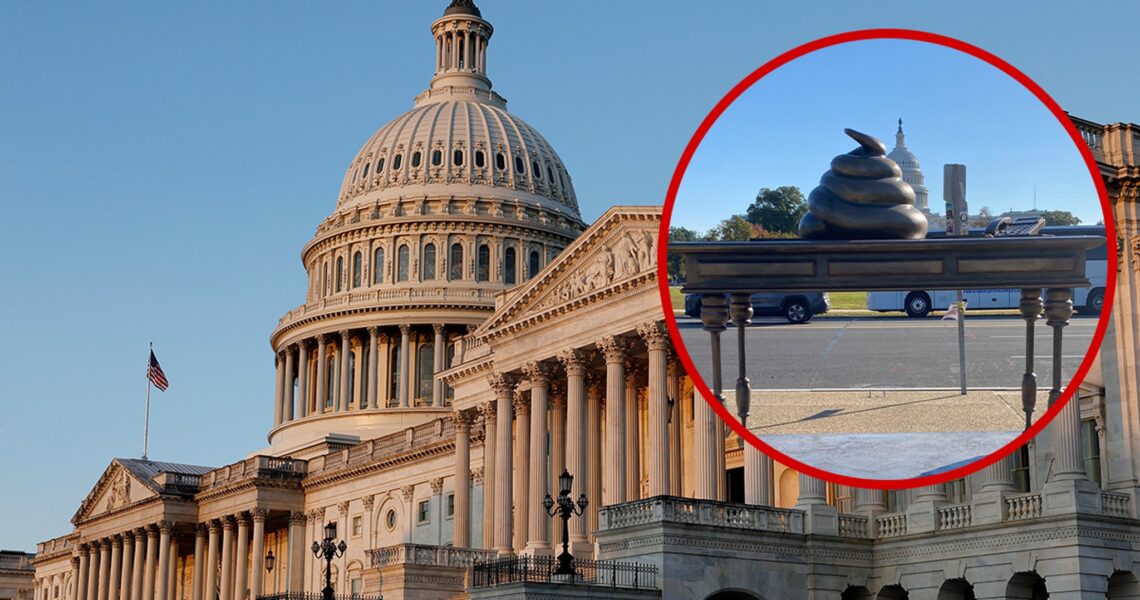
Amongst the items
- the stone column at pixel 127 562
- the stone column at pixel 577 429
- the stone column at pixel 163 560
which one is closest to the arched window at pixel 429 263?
the stone column at pixel 163 560

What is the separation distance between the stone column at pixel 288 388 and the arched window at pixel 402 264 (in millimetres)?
11051

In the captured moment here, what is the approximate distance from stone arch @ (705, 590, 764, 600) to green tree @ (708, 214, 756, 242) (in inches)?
737

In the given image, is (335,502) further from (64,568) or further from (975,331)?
(975,331)

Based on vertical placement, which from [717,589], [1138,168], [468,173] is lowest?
[717,589]

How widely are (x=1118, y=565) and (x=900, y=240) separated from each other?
1861cm

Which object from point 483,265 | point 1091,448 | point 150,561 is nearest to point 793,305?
point 1091,448

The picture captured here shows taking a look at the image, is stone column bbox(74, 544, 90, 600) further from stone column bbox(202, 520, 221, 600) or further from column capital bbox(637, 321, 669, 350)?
column capital bbox(637, 321, 669, 350)

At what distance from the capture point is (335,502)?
98.9 m

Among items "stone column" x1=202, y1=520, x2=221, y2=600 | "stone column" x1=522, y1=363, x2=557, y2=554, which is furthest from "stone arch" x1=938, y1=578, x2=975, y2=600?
"stone column" x1=202, y1=520, x2=221, y2=600

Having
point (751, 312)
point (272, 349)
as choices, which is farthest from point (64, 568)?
point (751, 312)

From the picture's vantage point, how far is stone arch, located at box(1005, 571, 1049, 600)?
46.0 metres

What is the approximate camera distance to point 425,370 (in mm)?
117500

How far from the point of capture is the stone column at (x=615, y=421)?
6227 centimetres

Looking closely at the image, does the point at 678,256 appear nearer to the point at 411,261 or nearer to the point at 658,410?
the point at 658,410
